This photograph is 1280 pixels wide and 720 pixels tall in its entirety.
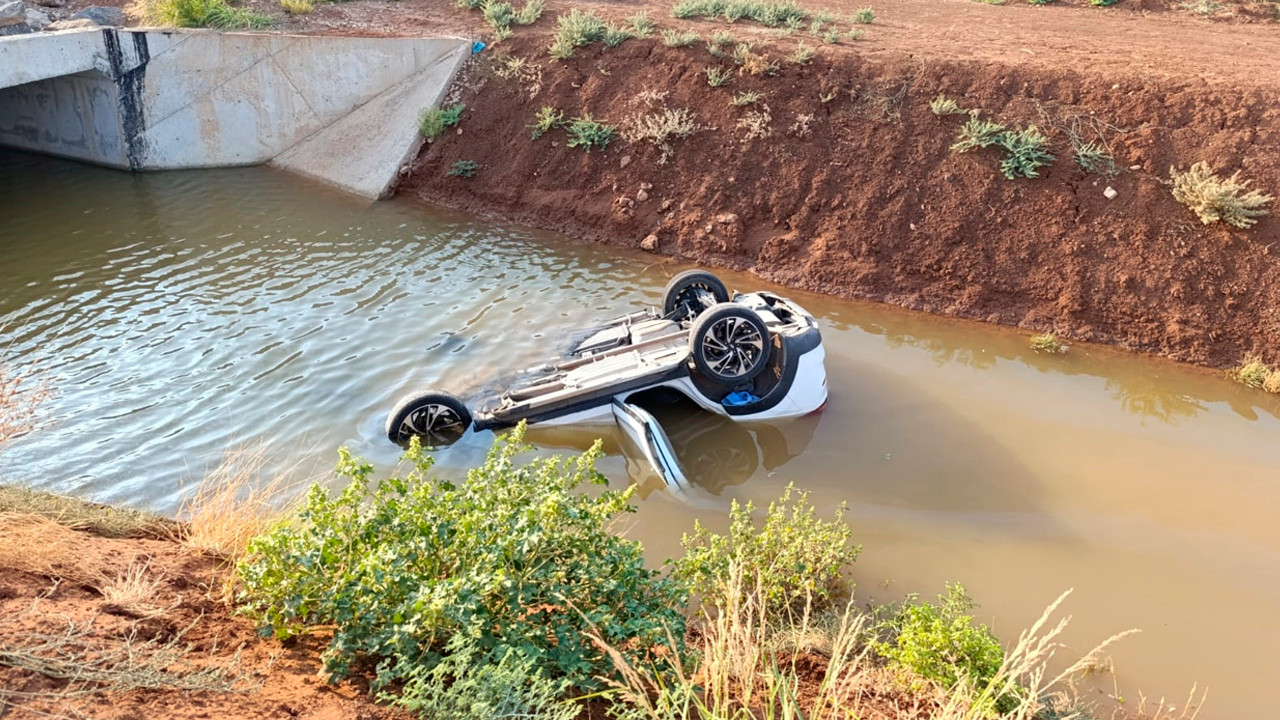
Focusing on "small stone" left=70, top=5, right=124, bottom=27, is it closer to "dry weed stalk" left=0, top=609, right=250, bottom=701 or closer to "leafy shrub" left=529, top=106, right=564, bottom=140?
"leafy shrub" left=529, top=106, right=564, bottom=140

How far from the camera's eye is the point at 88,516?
21.2 feet

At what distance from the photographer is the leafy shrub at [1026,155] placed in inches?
534

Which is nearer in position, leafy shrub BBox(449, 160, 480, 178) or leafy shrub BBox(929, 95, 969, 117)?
leafy shrub BBox(929, 95, 969, 117)

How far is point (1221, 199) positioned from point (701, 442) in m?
8.68

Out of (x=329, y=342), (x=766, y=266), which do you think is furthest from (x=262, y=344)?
(x=766, y=266)

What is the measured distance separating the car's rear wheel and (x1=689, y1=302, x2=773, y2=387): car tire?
2.60 m

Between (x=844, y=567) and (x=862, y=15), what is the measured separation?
14.8 metres

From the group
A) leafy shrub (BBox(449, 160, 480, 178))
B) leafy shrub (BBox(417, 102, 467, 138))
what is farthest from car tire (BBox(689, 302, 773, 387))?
leafy shrub (BBox(417, 102, 467, 138))

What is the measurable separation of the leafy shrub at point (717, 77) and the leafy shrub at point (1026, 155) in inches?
200

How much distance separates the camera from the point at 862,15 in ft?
61.3

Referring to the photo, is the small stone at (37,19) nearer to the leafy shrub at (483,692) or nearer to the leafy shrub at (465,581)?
the leafy shrub at (465,581)

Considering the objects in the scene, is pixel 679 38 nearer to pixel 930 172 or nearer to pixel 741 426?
pixel 930 172

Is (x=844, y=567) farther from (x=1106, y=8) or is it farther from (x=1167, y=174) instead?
(x=1106, y=8)

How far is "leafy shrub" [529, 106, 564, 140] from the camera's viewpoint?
16453mm
